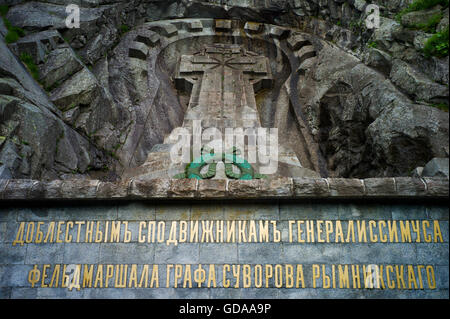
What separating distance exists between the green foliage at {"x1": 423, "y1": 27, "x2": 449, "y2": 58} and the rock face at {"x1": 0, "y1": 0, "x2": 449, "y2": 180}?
146mm

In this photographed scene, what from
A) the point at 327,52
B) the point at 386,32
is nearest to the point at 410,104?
the point at 386,32

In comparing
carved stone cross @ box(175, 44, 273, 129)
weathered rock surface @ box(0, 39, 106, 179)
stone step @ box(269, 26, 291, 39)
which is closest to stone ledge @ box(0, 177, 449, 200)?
weathered rock surface @ box(0, 39, 106, 179)

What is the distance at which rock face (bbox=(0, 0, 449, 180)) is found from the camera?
10.3 metres

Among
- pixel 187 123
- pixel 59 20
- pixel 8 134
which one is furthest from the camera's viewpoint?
pixel 59 20

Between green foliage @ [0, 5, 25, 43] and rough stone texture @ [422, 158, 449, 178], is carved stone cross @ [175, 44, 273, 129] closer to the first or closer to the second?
green foliage @ [0, 5, 25, 43]

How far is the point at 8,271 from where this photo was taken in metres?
7.62

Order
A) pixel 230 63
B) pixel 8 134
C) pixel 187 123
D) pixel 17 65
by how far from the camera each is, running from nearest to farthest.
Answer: pixel 8 134
pixel 17 65
pixel 187 123
pixel 230 63

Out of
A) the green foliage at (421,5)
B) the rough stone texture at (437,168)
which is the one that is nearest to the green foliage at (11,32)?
the green foliage at (421,5)

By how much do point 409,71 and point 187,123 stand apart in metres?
6.05

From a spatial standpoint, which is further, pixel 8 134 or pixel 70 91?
pixel 70 91

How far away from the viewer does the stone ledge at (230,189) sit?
25.7 ft

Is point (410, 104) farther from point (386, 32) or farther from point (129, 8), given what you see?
point (129, 8)

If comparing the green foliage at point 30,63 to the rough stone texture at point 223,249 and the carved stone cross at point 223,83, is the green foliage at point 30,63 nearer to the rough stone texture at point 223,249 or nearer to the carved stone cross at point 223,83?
the carved stone cross at point 223,83

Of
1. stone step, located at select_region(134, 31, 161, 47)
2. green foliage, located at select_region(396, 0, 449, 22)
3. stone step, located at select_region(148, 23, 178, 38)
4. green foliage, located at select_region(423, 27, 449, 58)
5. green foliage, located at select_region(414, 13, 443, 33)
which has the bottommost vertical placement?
green foliage, located at select_region(423, 27, 449, 58)
